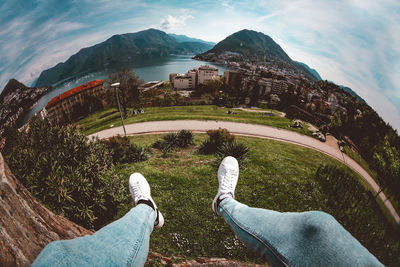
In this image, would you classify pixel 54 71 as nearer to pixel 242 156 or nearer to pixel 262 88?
pixel 262 88

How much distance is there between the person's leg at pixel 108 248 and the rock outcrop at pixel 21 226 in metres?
0.25

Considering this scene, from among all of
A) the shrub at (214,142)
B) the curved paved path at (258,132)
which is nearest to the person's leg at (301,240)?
the shrub at (214,142)

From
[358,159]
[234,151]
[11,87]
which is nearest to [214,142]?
[234,151]

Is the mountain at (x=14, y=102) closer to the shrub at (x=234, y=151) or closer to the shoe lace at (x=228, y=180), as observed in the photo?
the shrub at (x=234, y=151)

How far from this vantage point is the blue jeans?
1.28 m

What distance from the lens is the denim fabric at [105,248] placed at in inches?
49.3

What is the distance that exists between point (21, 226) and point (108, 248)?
0.96 metres

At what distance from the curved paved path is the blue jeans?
11922 mm

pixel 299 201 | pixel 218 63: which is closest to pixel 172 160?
pixel 299 201

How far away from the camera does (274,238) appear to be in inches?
64.3

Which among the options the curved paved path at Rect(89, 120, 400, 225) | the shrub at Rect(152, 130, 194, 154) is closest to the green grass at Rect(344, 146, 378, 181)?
the curved paved path at Rect(89, 120, 400, 225)

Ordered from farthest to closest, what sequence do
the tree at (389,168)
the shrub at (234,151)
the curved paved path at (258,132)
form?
the curved paved path at (258,132)
the tree at (389,168)
the shrub at (234,151)

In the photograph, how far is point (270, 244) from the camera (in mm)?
1634

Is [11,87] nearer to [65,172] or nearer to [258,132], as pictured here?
[65,172]
